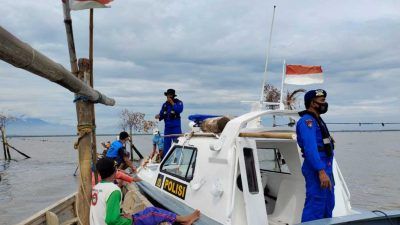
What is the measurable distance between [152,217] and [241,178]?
3.96ft

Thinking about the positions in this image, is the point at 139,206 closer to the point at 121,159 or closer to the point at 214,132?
the point at 214,132

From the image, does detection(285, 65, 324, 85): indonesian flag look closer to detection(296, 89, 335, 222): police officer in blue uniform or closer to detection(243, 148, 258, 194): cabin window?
detection(296, 89, 335, 222): police officer in blue uniform

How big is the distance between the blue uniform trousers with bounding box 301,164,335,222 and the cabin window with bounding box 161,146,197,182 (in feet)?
6.29

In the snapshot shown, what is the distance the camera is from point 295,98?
8.08m

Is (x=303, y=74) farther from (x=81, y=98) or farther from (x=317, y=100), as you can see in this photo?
(x=81, y=98)

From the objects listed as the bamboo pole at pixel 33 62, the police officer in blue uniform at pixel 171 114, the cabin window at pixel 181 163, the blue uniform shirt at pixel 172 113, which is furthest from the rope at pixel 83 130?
the blue uniform shirt at pixel 172 113

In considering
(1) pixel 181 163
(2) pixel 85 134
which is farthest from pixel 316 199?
(2) pixel 85 134

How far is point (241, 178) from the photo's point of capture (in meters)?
5.02

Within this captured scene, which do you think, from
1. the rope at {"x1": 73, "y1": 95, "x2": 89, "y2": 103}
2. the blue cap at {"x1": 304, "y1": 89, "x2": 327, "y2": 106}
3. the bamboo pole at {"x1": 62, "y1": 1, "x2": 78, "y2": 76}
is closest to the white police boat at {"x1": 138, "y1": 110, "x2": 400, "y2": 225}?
the blue cap at {"x1": 304, "y1": 89, "x2": 327, "y2": 106}

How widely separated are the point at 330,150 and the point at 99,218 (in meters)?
2.84

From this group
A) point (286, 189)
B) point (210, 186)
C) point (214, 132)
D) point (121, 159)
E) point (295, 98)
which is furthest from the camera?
point (121, 159)

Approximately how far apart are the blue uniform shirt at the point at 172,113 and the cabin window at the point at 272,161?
3.07m

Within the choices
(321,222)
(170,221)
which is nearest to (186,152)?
(170,221)

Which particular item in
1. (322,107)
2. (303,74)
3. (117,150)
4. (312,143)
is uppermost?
(303,74)
